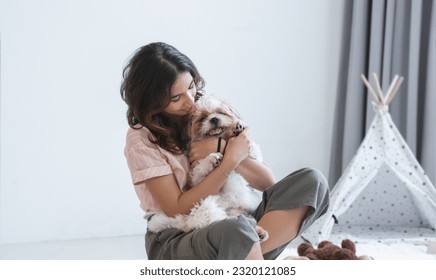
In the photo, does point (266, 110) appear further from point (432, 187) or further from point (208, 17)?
point (432, 187)

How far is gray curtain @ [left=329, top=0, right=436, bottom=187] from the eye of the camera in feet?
10.4

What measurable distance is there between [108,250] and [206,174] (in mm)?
1268

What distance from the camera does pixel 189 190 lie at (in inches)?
65.7

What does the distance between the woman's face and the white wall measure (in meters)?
1.42

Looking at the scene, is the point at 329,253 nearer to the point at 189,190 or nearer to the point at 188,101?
the point at 189,190

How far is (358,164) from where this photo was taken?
296 cm

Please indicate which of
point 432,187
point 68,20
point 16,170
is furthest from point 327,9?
point 16,170

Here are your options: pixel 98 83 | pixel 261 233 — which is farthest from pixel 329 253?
pixel 98 83

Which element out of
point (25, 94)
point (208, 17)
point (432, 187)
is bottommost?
point (432, 187)

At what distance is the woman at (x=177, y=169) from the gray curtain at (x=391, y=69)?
1.71 m

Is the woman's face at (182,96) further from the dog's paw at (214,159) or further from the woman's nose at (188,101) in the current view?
the dog's paw at (214,159)

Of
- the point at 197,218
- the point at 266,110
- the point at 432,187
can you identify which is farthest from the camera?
the point at 266,110
